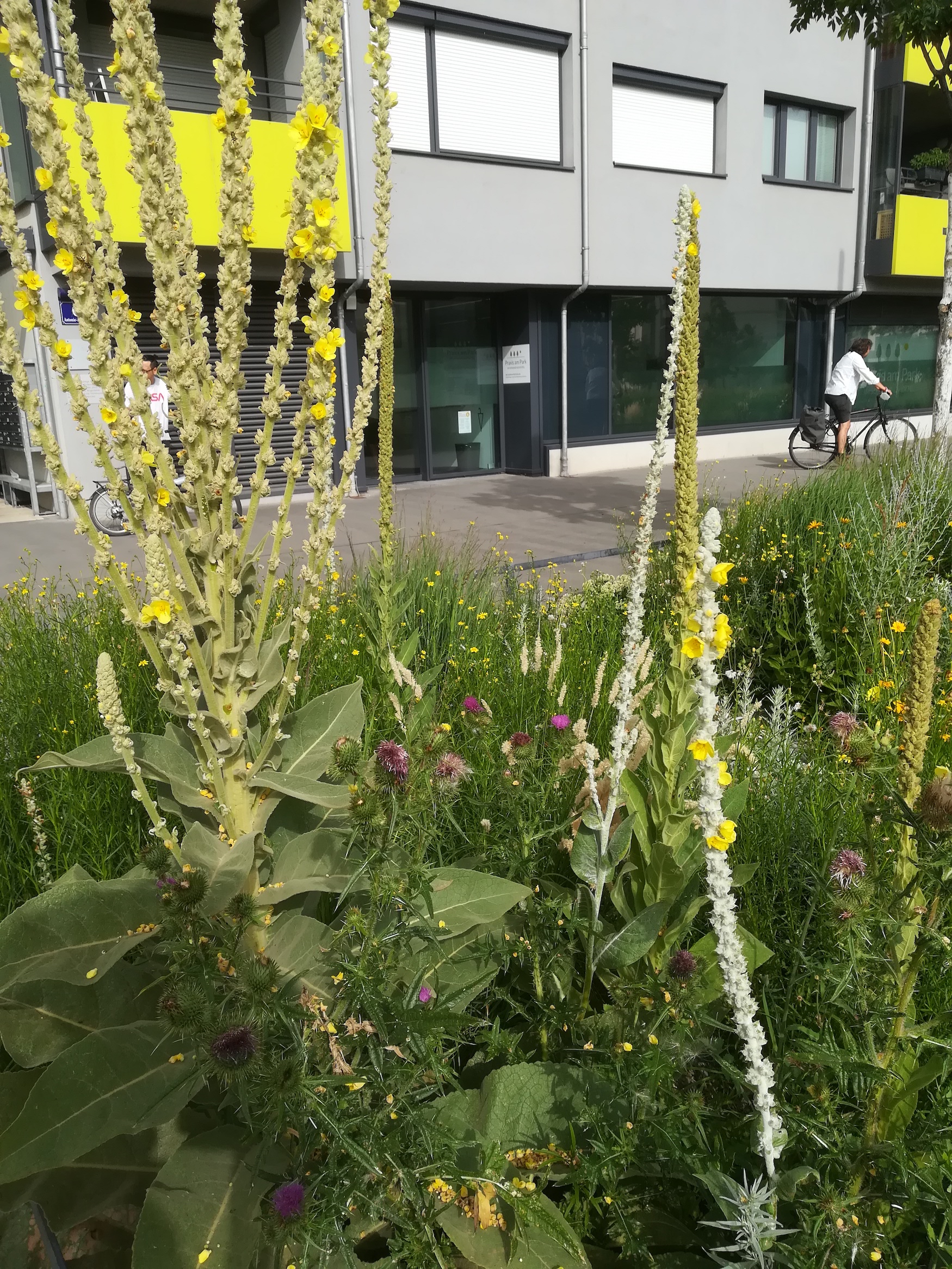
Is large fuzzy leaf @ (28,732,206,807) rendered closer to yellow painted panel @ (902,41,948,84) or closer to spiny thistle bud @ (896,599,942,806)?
spiny thistle bud @ (896,599,942,806)

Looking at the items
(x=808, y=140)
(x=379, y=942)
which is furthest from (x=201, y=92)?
(x=379, y=942)

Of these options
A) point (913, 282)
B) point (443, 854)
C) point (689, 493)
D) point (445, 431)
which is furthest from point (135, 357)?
point (913, 282)

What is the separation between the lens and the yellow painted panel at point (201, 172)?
10688 mm

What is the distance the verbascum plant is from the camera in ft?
4.55

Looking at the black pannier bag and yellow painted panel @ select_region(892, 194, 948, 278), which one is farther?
yellow painted panel @ select_region(892, 194, 948, 278)

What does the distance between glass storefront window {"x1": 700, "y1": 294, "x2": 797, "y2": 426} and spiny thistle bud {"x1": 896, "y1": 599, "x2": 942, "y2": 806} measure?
17.6 metres

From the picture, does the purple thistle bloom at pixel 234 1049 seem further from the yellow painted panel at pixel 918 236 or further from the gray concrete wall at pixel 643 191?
the yellow painted panel at pixel 918 236

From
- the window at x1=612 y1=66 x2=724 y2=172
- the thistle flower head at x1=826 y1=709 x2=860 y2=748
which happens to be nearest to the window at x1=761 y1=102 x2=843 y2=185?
the window at x1=612 y1=66 x2=724 y2=172

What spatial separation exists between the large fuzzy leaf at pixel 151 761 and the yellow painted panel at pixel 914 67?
2217 centimetres

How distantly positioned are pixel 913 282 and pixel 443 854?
22563 mm

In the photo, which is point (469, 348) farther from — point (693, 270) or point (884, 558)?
point (693, 270)

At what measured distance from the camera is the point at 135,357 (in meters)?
1.71

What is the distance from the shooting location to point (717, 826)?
1.20 meters

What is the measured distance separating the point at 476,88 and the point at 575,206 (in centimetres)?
252
